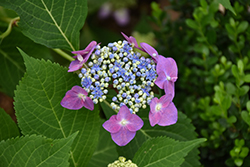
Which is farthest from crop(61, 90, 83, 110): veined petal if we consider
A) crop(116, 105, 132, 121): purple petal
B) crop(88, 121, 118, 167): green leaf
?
crop(88, 121, 118, 167): green leaf

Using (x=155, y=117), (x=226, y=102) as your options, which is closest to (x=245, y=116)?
(x=226, y=102)

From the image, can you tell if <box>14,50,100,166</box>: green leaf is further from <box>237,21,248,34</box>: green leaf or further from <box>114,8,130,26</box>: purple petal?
<box>114,8,130,26</box>: purple petal

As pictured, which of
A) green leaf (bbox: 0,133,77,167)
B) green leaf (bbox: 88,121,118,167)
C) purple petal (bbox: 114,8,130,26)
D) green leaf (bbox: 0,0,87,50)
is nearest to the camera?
green leaf (bbox: 0,133,77,167)

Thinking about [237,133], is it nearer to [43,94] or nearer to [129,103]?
[129,103]

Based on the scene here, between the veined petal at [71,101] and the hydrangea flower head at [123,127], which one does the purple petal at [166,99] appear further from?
the veined petal at [71,101]

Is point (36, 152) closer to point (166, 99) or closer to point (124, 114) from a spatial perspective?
point (124, 114)

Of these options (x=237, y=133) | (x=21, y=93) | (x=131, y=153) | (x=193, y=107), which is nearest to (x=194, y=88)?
(x=193, y=107)

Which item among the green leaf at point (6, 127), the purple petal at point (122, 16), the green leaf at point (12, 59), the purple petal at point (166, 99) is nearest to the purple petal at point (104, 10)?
the purple petal at point (122, 16)
